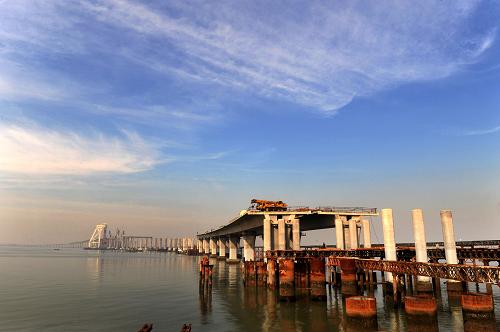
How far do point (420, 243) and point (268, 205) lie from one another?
1694 inches

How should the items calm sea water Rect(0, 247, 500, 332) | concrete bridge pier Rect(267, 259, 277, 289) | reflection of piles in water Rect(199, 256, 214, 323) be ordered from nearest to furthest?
calm sea water Rect(0, 247, 500, 332)
reflection of piles in water Rect(199, 256, 214, 323)
concrete bridge pier Rect(267, 259, 277, 289)

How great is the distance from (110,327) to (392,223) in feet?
119

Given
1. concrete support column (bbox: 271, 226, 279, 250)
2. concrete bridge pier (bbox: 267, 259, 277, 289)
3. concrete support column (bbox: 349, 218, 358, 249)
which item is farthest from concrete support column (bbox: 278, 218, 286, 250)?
concrete bridge pier (bbox: 267, 259, 277, 289)

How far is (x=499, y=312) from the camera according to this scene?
36.5m

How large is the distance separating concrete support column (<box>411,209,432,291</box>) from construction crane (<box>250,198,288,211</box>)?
40.6 m

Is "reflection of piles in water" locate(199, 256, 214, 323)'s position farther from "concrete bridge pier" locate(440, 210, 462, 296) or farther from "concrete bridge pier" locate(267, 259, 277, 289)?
"concrete bridge pier" locate(440, 210, 462, 296)

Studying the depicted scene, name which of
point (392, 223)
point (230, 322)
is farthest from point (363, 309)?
point (392, 223)

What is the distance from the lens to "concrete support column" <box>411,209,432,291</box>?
44656 millimetres

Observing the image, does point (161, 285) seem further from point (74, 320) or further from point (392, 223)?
point (392, 223)

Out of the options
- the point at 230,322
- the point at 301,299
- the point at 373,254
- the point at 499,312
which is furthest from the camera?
the point at 373,254

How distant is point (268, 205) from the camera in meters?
84.6

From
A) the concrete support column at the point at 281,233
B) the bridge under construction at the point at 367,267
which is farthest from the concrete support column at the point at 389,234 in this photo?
the concrete support column at the point at 281,233

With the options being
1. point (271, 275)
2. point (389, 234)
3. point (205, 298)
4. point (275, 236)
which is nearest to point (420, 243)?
point (389, 234)

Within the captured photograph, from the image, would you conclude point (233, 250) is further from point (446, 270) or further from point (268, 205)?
point (446, 270)
